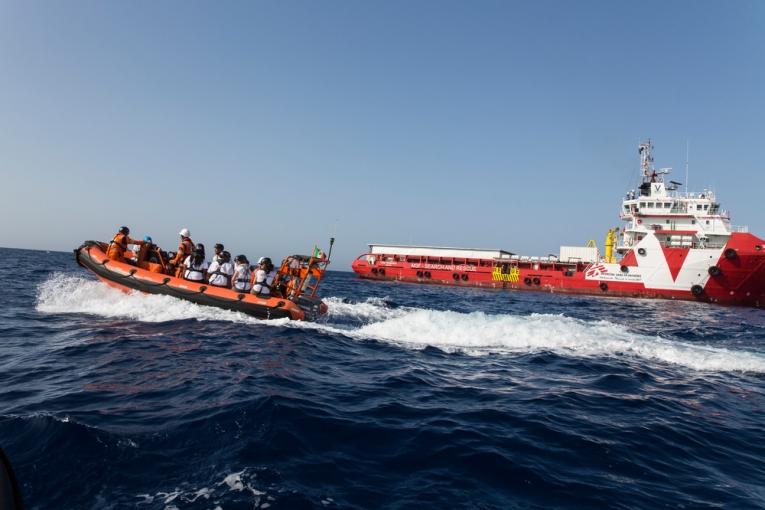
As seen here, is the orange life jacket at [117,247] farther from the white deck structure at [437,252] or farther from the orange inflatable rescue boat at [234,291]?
the white deck structure at [437,252]

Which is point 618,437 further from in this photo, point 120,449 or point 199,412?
point 120,449

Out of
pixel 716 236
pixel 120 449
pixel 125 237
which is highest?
pixel 716 236

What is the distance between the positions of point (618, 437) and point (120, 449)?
603 cm

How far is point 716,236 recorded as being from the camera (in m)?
36.3

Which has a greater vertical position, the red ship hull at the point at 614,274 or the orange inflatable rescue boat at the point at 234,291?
the red ship hull at the point at 614,274

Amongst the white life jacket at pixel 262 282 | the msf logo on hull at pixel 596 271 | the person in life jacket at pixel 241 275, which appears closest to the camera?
the white life jacket at pixel 262 282

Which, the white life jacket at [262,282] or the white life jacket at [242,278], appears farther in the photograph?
the white life jacket at [242,278]

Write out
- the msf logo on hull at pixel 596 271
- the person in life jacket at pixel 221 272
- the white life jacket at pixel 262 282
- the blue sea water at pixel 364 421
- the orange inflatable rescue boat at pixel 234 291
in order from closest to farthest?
the blue sea water at pixel 364 421 → the orange inflatable rescue boat at pixel 234 291 → the white life jacket at pixel 262 282 → the person in life jacket at pixel 221 272 → the msf logo on hull at pixel 596 271

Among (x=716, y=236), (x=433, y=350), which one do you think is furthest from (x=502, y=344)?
(x=716, y=236)

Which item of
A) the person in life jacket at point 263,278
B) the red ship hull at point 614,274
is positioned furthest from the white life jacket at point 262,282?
the red ship hull at point 614,274

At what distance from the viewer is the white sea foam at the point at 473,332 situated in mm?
10984

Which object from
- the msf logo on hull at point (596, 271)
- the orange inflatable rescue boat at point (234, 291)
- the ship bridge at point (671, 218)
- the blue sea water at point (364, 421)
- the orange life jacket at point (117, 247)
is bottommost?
the blue sea water at point (364, 421)

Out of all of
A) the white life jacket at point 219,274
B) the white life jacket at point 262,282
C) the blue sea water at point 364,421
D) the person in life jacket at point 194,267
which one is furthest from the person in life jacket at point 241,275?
the blue sea water at point 364,421

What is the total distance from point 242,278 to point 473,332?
787 centimetres
